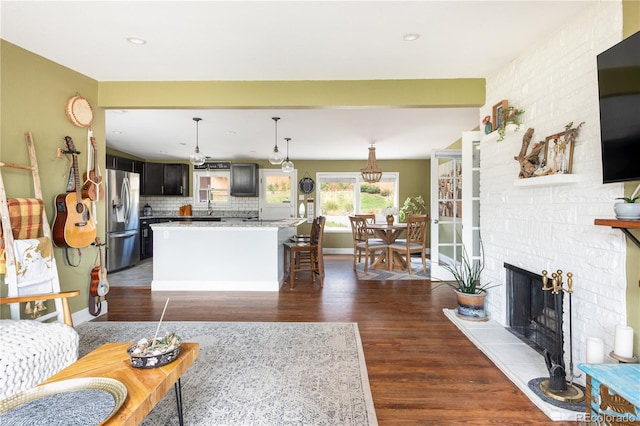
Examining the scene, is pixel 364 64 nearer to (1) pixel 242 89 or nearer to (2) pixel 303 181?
(1) pixel 242 89

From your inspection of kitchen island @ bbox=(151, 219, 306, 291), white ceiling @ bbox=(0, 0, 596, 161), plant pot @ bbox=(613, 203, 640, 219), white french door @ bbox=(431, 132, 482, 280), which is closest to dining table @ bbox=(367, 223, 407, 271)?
white french door @ bbox=(431, 132, 482, 280)

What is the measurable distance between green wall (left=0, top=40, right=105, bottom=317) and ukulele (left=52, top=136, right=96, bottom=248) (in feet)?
0.35

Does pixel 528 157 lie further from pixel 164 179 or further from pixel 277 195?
pixel 164 179

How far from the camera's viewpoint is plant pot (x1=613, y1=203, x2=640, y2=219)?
1537 millimetres

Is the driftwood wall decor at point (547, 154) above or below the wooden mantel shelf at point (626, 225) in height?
above

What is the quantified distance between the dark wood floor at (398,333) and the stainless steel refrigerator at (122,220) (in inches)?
53.0

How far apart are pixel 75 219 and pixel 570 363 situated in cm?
404

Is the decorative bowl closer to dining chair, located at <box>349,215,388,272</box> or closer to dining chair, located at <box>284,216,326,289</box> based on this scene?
dining chair, located at <box>284,216,326,289</box>

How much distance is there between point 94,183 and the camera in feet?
10.4

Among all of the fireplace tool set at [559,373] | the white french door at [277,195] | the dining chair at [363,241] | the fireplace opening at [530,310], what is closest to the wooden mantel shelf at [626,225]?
the fireplace tool set at [559,373]

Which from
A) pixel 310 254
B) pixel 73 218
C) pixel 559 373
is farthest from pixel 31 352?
pixel 310 254

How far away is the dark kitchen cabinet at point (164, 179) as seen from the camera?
7.53 meters

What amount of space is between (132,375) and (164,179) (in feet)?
22.9

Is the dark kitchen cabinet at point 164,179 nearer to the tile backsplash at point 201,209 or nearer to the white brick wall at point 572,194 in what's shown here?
the tile backsplash at point 201,209
